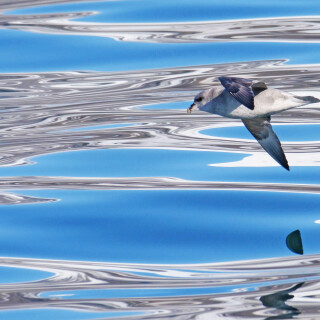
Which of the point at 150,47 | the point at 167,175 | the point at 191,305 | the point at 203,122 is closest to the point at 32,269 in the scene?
the point at 191,305

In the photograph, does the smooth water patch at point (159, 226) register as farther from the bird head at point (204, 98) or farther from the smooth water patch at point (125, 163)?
the bird head at point (204, 98)

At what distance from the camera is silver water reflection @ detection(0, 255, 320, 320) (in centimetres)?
535

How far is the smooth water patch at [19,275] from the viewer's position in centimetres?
595

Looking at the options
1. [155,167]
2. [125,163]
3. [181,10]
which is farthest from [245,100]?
[181,10]

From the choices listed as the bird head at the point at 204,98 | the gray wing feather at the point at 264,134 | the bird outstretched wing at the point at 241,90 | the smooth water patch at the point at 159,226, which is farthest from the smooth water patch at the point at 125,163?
the bird outstretched wing at the point at 241,90

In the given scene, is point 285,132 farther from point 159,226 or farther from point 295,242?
point 295,242

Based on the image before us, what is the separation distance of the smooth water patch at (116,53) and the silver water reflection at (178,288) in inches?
182

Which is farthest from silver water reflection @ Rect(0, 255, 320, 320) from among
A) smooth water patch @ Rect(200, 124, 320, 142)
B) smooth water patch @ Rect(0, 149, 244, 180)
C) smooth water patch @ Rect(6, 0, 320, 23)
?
smooth water patch @ Rect(6, 0, 320, 23)

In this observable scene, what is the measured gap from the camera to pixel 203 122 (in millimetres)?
8961

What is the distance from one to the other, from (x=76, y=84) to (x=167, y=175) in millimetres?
2846

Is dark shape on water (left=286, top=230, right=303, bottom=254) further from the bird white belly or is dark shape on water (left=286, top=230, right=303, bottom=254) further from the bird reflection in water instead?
the bird white belly

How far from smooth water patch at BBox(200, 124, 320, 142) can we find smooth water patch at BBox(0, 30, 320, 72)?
1765mm

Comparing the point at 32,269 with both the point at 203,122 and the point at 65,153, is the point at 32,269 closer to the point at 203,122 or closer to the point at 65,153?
the point at 65,153

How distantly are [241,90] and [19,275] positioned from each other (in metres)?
1.67
